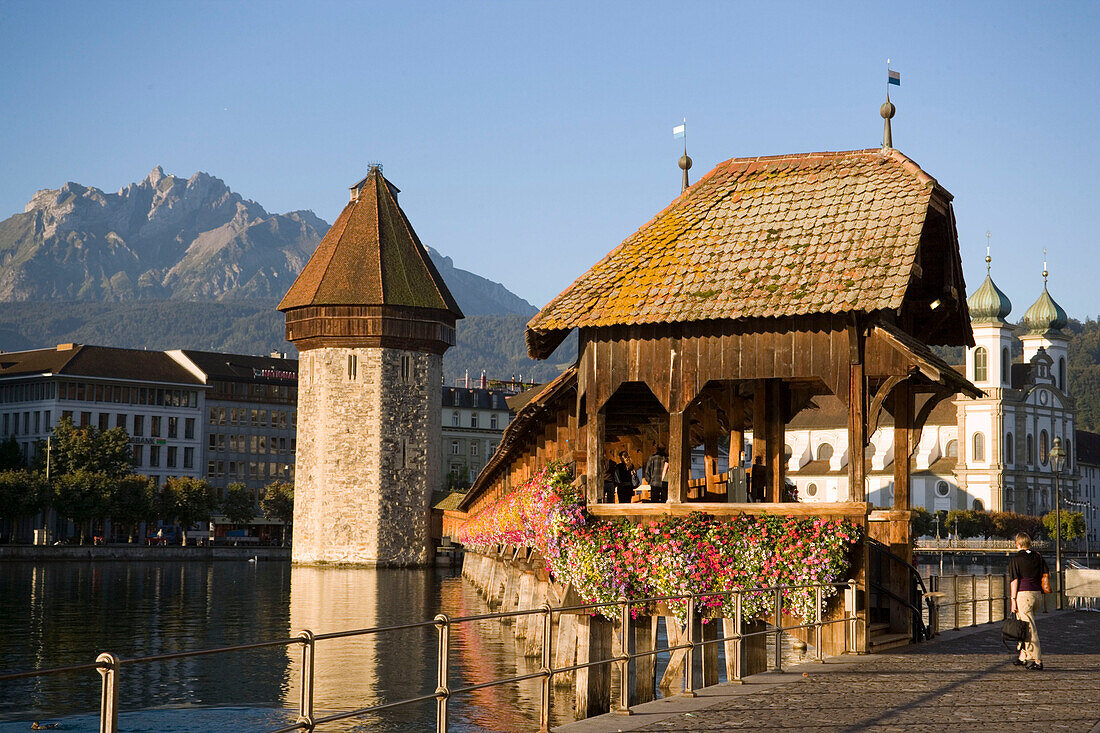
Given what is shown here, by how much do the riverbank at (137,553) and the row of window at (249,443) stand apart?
23600 mm

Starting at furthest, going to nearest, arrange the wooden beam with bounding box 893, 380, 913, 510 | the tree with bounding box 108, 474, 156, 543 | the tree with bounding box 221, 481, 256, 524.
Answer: the tree with bounding box 221, 481, 256, 524 → the tree with bounding box 108, 474, 156, 543 → the wooden beam with bounding box 893, 380, 913, 510

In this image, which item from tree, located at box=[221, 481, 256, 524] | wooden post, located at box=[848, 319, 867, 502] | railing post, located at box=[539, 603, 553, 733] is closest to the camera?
railing post, located at box=[539, 603, 553, 733]

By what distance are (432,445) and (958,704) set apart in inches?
2424

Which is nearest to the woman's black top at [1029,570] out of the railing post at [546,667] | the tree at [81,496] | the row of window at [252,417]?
the railing post at [546,667]

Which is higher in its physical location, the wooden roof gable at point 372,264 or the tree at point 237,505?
the wooden roof gable at point 372,264

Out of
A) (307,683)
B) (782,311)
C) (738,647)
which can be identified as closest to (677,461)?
(782,311)

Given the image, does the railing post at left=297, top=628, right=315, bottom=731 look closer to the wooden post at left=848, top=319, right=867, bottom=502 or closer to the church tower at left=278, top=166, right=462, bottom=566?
the wooden post at left=848, top=319, right=867, bottom=502

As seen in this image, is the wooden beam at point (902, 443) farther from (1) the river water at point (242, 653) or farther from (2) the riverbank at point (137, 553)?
(2) the riverbank at point (137, 553)

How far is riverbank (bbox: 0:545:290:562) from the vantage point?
Answer: 245 ft

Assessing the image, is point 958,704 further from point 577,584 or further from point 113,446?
point 113,446

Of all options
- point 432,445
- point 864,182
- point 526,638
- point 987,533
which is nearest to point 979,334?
point 987,533

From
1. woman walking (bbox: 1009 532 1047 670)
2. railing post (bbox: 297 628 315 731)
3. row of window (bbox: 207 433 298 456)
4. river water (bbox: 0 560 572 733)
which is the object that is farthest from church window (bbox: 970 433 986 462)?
railing post (bbox: 297 628 315 731)

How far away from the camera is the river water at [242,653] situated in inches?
910

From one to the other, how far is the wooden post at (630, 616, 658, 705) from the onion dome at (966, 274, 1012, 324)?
112 meters
